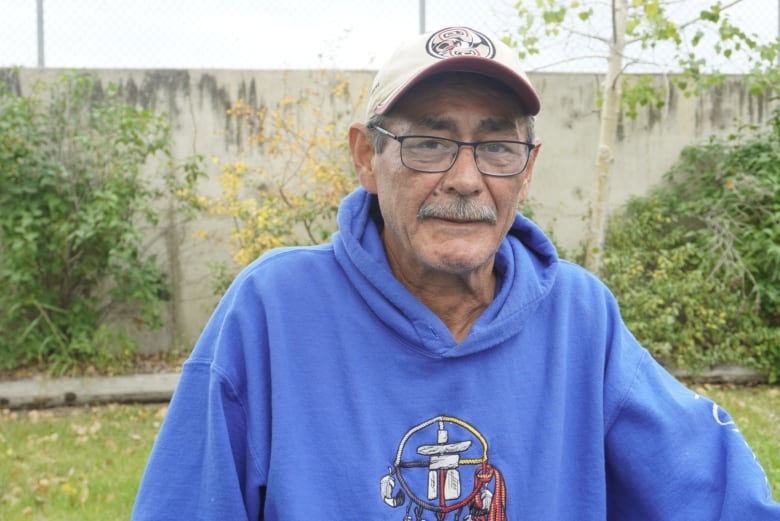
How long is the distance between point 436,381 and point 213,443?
0.45m

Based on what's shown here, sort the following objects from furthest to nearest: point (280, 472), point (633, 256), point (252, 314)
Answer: point (633, 256) < point (252, 314) < point (280, 472)

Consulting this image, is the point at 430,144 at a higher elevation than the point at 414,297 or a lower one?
higher

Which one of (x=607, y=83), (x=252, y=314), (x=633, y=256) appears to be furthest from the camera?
(x=633, y=256)

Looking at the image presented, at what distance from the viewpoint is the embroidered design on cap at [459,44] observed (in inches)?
69.9

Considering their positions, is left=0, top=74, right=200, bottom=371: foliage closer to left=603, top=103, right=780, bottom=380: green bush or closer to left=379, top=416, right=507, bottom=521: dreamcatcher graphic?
left=603, top=103, right=780, bottom=380: green bush

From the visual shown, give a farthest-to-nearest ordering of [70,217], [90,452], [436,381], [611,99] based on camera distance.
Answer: [611,99]
[70,217]
[90,452]
[436,381]

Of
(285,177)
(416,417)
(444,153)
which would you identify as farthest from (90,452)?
(444,153)

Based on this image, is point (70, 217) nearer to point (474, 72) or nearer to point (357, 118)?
point (357, 118)

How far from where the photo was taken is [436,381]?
176 cm

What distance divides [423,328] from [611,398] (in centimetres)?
43

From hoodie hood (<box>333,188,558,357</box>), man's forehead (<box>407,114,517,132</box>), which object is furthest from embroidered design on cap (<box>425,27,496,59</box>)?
hoodie hood (<box>333,188,558,357</box>)

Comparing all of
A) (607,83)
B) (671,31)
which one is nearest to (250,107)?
(607,83)

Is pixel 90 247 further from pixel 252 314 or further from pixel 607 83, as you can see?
pixel 252 314

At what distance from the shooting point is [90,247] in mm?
6891
